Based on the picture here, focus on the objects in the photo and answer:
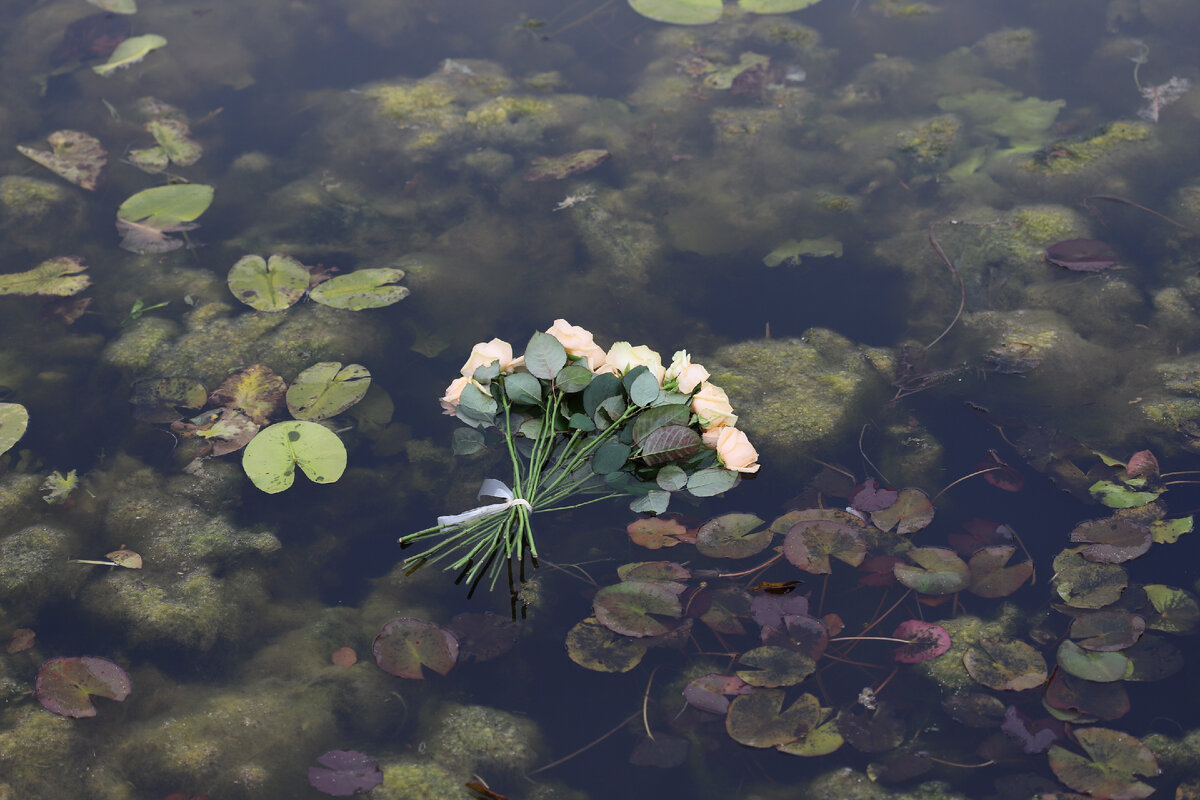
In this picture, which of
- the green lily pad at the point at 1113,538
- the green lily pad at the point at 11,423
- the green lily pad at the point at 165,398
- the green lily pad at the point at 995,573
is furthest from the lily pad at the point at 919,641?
the green lily pad at the point at 11,423

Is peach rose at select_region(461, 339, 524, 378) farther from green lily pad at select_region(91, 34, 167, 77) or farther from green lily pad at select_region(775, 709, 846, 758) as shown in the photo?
green lily pad at select_region(91, 34, 167, 77)

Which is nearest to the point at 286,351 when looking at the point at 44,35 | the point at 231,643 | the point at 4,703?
the point at 231,643

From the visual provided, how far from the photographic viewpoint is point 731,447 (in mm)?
1868

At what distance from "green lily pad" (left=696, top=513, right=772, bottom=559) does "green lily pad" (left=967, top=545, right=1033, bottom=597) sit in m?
0.47

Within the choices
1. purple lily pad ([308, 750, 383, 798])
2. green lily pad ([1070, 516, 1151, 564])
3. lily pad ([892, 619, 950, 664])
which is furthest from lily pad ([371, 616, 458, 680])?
green lily pad ([1070, 516, 1151, 564])

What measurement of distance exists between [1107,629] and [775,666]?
0.71 metres

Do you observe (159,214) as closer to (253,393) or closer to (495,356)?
(253,393)

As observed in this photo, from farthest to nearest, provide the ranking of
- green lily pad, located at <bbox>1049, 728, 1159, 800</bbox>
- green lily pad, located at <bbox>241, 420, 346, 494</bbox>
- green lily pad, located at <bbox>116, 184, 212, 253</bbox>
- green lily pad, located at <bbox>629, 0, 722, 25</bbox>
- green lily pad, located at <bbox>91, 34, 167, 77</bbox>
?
1. green lily pad, located at <bbox>629, 0, 722, 25</bbox>
2. green lily pad, located at <bbox>91, 34, 167, 77</bbox>
3. green lily pad, located at <bbox>116, 184, 212, 253</bbox>
4. green lily pad, located at <bbox>241, 420, 346, 494</bbox>
5. green lily pad, located at <bbox>1049, 728, 1159, 800</bbox>

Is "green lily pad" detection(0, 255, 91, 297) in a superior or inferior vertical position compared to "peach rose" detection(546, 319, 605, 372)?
inferior

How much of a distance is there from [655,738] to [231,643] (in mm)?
999

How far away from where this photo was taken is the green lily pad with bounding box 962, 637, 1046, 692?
165cm

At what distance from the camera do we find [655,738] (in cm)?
164

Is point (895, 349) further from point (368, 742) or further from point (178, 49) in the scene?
point (178, 49)

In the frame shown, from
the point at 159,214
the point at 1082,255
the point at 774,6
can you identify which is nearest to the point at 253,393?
the point at 159,214
